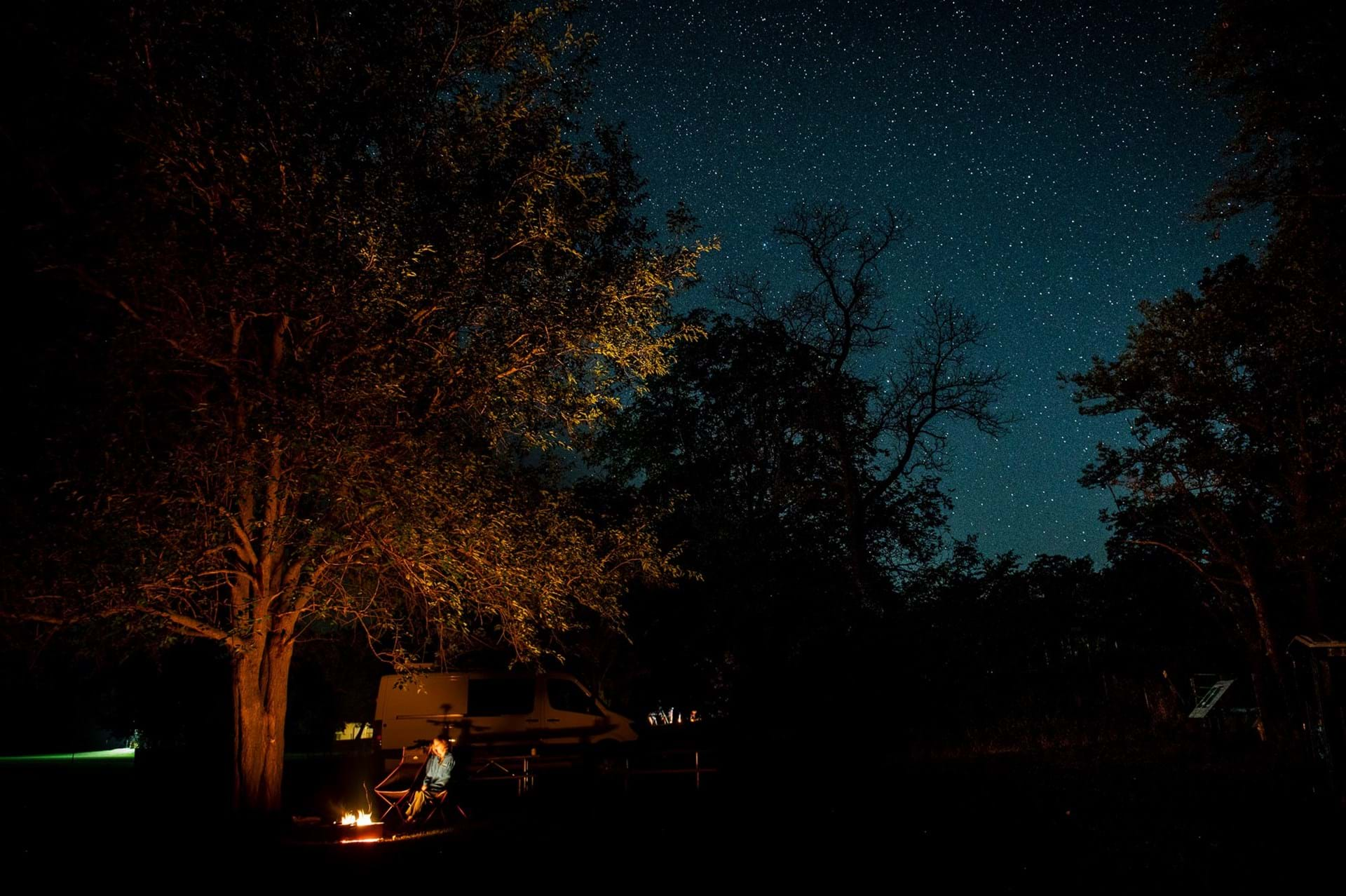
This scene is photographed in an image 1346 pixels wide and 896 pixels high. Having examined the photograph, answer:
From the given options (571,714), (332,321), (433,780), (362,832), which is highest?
(332,321)

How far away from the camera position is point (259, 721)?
12258 millimetres

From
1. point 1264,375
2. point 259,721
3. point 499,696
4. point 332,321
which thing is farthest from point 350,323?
point 1264,375

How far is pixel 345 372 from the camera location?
38.1ft

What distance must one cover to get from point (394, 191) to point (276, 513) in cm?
454

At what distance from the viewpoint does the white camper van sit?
1798cm

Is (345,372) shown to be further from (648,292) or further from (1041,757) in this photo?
(1041,757)

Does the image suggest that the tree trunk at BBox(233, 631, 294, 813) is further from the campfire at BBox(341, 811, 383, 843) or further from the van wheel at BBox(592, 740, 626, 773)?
the van wheel at BBox(592, 740, 626, 773)

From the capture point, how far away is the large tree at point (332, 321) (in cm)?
1030

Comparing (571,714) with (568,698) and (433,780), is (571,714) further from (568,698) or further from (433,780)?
(433,780)

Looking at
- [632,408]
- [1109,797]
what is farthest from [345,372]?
[632,408]

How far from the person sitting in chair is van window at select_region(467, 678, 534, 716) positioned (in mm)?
5317

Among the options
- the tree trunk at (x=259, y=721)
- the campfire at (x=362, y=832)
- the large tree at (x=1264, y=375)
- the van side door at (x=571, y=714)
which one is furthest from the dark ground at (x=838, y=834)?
the large tree at (x=1264, y=375)

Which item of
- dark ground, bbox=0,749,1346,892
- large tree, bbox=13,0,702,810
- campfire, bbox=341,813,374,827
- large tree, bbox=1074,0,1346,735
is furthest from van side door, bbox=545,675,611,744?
large tree, bbox=1074,0,1346,735

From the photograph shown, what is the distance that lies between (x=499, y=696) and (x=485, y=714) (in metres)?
0.45
